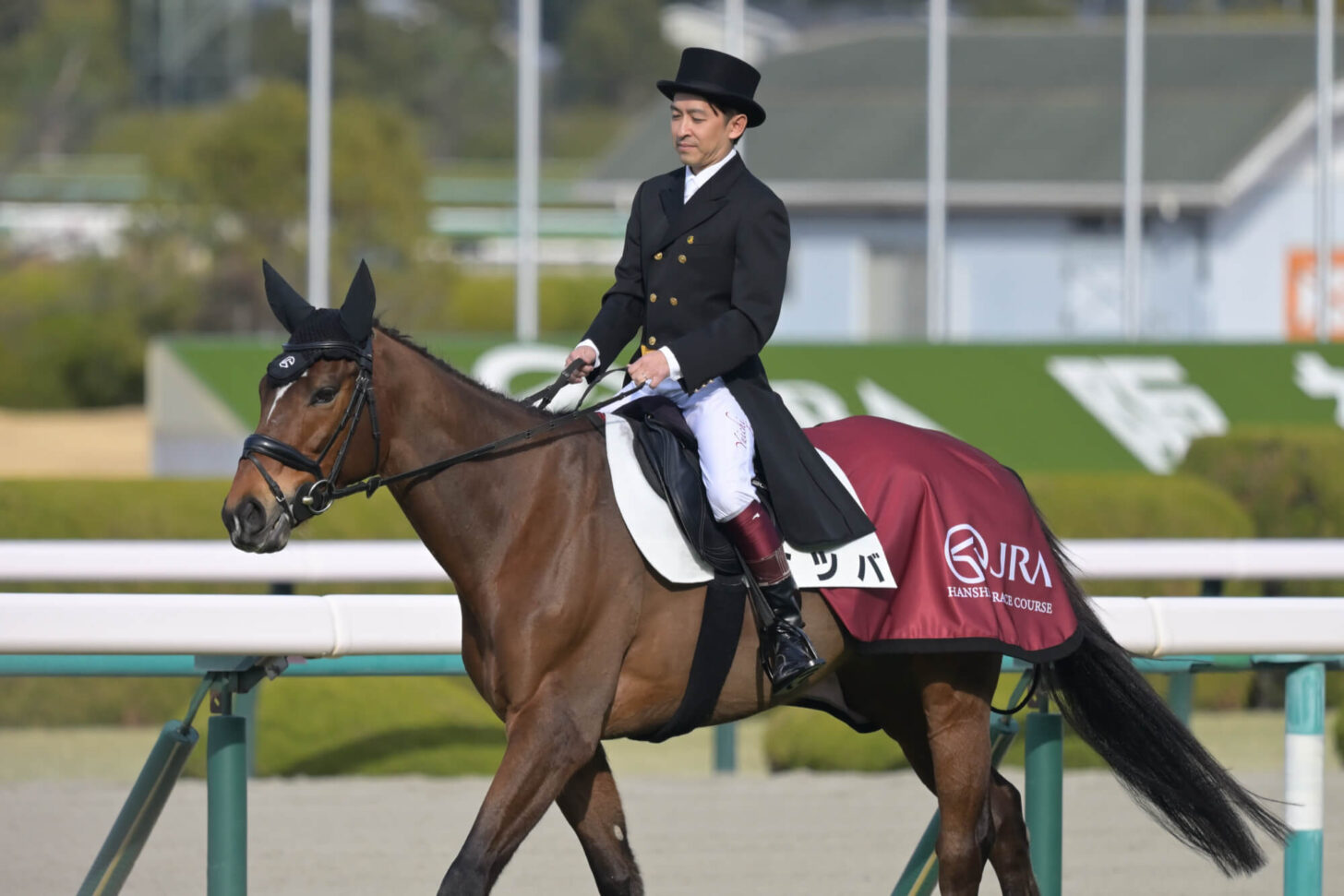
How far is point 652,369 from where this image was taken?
4.12 meters

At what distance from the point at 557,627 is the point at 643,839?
262 cm

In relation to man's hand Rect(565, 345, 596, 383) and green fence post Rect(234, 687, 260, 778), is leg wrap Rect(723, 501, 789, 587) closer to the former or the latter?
man's hand Rect(565, 345, 596, 383)

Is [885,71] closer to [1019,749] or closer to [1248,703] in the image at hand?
[1248,703]

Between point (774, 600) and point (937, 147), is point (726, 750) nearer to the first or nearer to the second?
point (774, 600)

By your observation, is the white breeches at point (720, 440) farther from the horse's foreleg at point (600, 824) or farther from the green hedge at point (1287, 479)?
the green hedge at point (1287, 479)

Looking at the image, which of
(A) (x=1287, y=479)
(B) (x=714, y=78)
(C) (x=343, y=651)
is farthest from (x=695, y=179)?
(A) (x=1287, y=479)

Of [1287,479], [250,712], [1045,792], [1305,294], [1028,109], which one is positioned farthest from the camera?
[1028,109]

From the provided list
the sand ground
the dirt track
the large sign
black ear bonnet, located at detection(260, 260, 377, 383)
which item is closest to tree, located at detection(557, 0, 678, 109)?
the sand ground

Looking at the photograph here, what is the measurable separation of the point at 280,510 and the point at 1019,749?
4.71 metres

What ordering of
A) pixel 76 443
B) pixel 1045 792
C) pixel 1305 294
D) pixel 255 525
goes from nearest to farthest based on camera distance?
pixel 255 525
pixel 1045 792
pixel 1305 294
pixel 76 443

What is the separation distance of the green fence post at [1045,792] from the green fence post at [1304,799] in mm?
526

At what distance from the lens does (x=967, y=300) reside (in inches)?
910

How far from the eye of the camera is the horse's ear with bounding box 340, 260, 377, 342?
12.7ft

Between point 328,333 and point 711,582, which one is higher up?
point 328,333
